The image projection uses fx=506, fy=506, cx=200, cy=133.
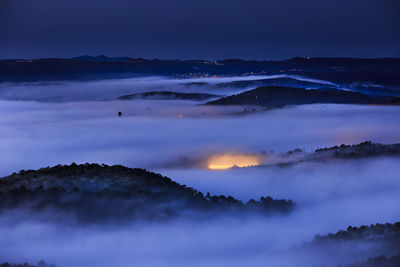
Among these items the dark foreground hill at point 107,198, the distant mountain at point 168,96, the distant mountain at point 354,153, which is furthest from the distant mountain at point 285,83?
the dark foreground hill at point 107,198

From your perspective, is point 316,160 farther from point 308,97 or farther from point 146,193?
point 308,97

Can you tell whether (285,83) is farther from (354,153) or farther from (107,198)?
(107,198)

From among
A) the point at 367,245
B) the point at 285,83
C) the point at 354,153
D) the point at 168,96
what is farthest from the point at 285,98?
the point at 367,245

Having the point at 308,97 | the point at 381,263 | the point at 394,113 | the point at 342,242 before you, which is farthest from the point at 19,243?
the point at 308,97

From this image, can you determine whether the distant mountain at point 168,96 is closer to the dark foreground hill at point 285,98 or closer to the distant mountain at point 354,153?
the dark foreground hill at point 285,98

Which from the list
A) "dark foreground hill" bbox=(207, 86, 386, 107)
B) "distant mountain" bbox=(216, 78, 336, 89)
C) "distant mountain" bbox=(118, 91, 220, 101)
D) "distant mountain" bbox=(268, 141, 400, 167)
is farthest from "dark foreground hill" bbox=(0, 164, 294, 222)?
"distant mountain" bbox=(118, 91, 220, 101)
